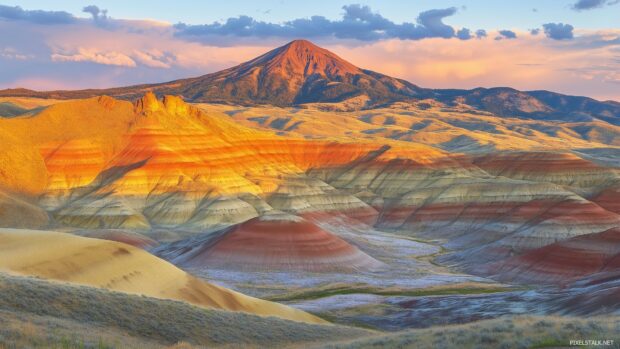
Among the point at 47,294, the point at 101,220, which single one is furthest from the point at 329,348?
the point at 101,220

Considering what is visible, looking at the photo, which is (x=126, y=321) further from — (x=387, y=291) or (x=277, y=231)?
(x=277, y=231)

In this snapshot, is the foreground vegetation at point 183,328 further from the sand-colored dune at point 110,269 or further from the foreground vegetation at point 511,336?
the sand-colored dune at point 110,269

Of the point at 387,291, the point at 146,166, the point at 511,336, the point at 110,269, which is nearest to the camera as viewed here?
the point at 511,336

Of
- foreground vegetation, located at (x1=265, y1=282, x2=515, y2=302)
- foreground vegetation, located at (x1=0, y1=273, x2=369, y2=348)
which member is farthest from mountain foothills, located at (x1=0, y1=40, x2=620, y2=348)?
foreground vegetation, located at (x1=265, y1=282, x2=515, y2=302)

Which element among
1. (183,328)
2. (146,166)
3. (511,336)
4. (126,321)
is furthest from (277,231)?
(511,336)

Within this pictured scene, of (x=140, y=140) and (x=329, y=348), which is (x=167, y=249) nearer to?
(x=140, y=140)

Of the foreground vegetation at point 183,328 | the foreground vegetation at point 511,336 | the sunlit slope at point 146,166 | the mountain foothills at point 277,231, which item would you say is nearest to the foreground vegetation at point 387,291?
the mountain foothills at point 277,231
